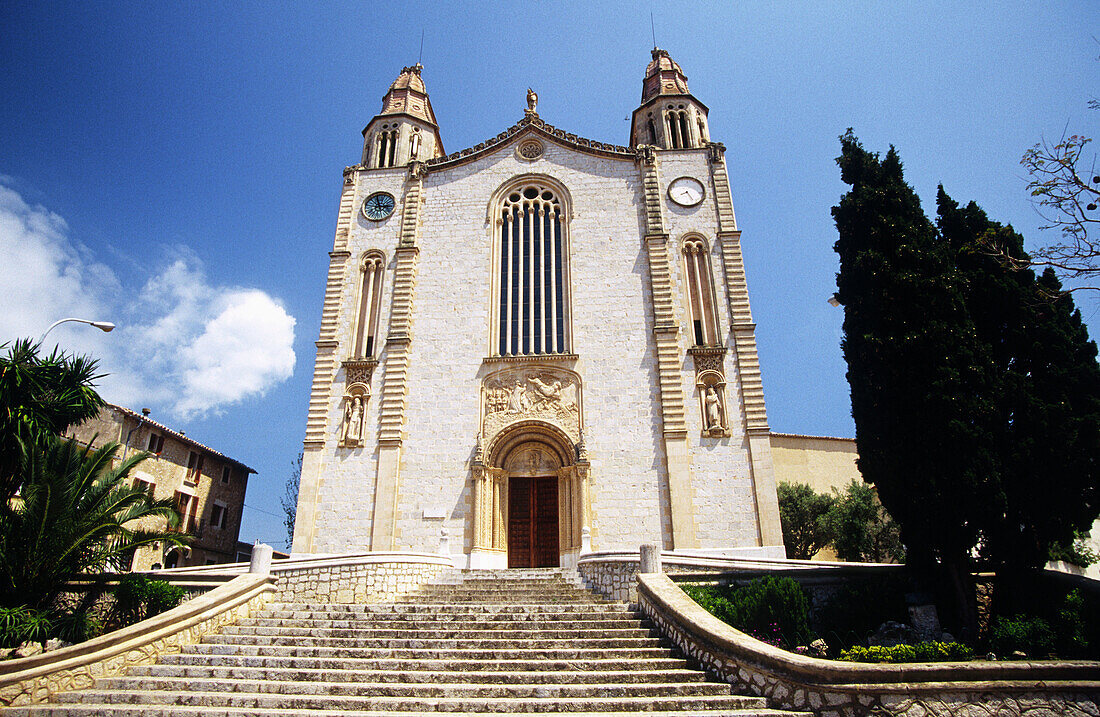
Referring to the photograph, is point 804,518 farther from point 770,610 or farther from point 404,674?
point 404,674

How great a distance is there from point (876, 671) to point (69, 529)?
47.7 feet

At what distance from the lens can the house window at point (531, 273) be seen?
70.1 feet

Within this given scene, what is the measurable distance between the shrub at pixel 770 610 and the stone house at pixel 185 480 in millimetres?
18136

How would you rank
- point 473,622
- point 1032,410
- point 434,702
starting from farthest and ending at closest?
point 1032,410 → point 473,622 → point 434,702

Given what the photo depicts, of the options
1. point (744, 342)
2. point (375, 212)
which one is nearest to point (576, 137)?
point (375, 212)

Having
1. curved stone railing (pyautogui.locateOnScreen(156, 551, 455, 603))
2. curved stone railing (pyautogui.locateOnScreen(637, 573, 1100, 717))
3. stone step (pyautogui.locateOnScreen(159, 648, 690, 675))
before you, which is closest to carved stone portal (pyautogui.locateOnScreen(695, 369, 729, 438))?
curved stone railing (pyautogui.locateOnScreen(156, 551, 455, 603))

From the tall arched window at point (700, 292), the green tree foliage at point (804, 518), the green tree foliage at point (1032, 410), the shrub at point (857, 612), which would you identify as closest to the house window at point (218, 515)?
the tall arched window at point (700, 292)

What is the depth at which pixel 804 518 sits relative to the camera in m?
25.4

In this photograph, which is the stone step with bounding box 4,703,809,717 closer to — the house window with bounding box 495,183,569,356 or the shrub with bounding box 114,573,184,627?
the shrub with bounding box 114,573,184,627

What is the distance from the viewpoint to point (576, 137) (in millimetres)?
24562

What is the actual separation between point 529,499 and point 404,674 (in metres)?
11.9

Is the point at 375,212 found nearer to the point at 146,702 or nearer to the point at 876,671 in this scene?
the point at 146,702

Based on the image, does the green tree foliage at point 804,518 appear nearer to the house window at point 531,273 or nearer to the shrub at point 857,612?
the house window at point 531,273

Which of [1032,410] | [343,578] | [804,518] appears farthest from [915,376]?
[804,518]
